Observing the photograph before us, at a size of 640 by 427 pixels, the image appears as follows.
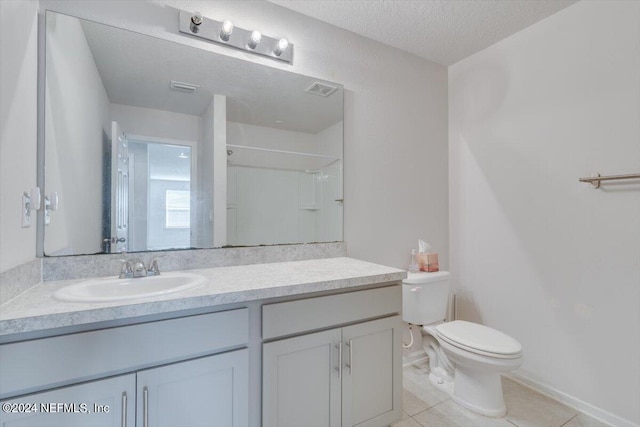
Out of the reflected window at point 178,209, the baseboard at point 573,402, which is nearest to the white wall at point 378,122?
the reflected window at point 178,209

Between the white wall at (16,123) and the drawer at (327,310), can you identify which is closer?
the white wall at (16,123)

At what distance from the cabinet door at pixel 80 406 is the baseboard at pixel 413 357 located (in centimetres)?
183

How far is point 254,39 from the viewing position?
1.64 meters

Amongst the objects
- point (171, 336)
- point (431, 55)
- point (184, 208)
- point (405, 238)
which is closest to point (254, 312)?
point (171, 336)

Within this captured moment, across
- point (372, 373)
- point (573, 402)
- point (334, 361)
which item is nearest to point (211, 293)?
point (334, 361)

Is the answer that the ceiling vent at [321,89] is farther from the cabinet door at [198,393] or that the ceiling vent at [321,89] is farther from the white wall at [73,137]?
the cabinet door at [198,393]

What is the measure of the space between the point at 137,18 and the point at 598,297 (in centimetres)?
283

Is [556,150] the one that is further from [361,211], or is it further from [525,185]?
[361,211]

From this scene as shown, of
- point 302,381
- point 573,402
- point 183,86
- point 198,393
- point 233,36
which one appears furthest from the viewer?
point 573,402

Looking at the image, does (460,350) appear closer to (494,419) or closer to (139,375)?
(494,419)

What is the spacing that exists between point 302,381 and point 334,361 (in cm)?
16

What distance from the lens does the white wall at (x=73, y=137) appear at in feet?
4.14

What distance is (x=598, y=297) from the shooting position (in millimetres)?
1681

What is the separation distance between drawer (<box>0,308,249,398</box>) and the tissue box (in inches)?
54.7
